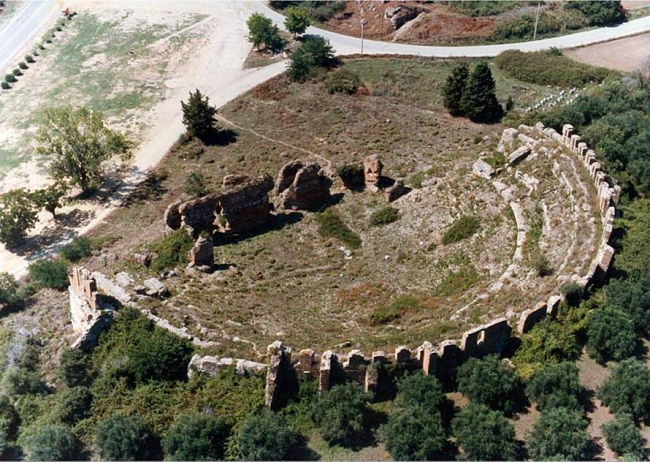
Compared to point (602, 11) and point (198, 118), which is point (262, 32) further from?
point (602, 11)

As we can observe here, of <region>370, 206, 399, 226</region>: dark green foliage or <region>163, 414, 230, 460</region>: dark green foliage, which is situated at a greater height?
<region>163, 414, 230, 460</region>: dark green foliage

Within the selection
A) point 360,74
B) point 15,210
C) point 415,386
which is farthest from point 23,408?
point 360,74

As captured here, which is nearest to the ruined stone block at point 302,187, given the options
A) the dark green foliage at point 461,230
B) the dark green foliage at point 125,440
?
the dark green foliage at point 461,230

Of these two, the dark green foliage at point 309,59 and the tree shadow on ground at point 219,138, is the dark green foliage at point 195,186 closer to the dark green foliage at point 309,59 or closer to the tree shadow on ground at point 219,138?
the tree shadow on ground at point 219,138

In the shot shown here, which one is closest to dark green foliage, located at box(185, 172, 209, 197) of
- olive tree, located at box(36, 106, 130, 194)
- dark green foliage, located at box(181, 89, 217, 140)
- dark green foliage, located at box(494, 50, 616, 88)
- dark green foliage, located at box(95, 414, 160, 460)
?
dark green foliage, located at box(181, 89, 217, 140)

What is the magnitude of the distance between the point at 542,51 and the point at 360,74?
23732mm

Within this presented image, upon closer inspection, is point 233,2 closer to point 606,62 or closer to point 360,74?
point 360,74

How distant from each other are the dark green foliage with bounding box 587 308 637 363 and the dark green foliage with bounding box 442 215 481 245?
1544cm

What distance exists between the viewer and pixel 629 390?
38188mm

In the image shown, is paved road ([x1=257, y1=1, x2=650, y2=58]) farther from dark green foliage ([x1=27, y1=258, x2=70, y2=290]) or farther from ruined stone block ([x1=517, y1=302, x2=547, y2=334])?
ruined stone block ([x1=517, y1=302, x2=547, y2=334])

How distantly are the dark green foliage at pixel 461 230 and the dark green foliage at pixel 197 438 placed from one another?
25.9m

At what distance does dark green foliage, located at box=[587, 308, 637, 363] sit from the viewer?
41.7 metres

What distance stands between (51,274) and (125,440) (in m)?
22.1

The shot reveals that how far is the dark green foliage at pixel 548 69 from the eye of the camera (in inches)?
3287
